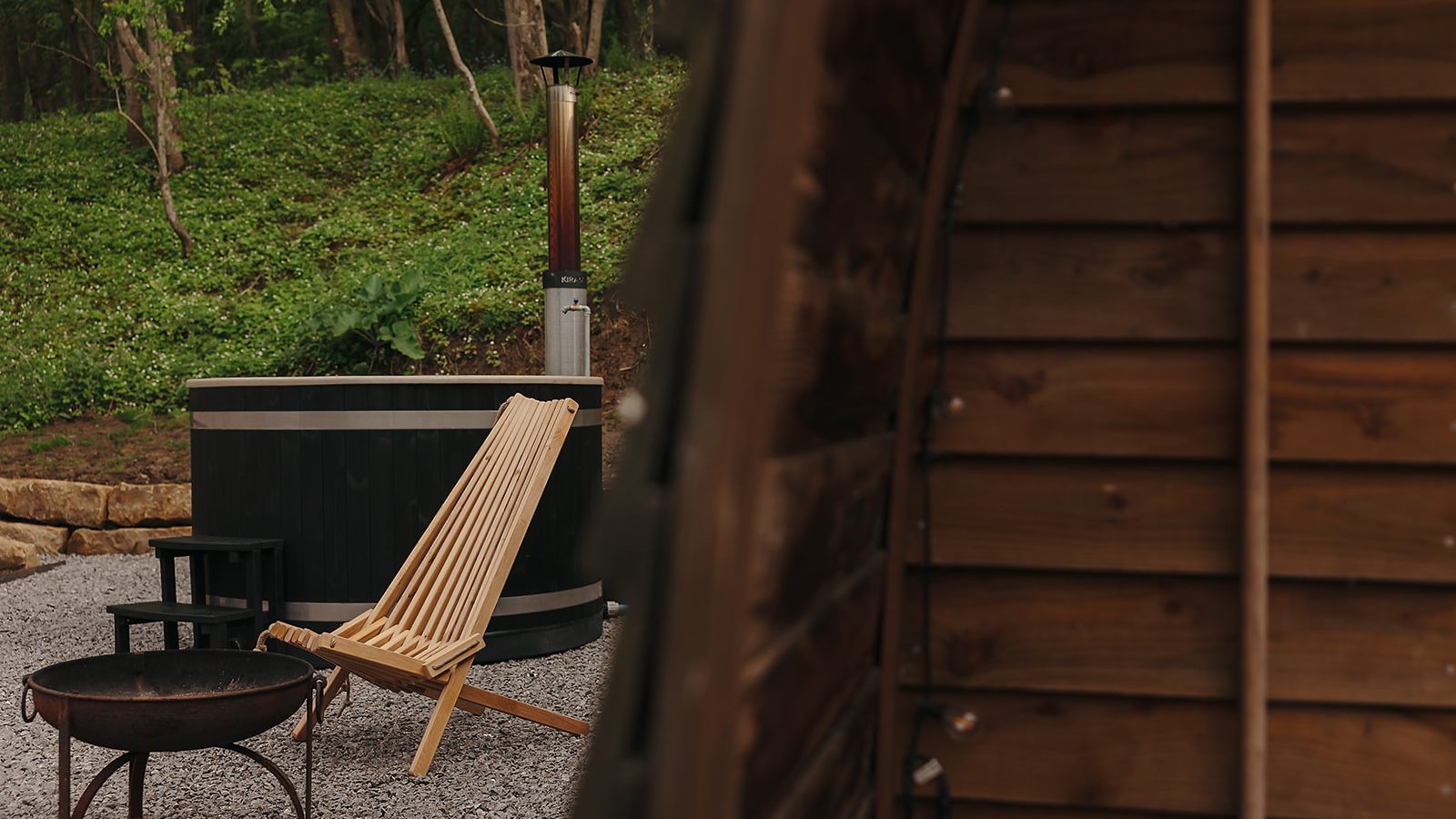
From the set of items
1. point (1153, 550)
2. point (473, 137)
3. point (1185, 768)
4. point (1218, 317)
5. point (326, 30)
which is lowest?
point (1185, 768)

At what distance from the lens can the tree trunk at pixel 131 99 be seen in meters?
12.9

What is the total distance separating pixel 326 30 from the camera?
2023 centimetres

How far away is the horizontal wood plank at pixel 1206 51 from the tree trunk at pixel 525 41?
12.9 metres

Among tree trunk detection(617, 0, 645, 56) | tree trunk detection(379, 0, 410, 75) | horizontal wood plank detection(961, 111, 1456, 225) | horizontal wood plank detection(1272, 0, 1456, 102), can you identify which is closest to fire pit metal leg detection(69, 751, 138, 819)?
horizontal wood plank detection(961, 111, 1456, 225)

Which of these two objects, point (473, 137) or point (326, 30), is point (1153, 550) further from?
point (326, 30)

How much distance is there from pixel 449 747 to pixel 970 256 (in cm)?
293

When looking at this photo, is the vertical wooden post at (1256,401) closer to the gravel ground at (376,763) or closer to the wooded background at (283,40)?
the gravel ground at (376,763)

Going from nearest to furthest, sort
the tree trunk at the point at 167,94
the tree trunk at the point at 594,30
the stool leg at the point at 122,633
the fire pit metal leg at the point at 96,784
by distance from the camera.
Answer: the fire pit metal leg at the point at 96,784, the stool leg at the point at 122,633, the tree trunk at the point at 167,94, the tree trunk at the point at 594,30

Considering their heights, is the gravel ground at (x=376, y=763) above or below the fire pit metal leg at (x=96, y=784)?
below

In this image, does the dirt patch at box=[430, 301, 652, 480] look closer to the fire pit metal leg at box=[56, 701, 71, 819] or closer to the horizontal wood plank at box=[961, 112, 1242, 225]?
the fire pit metal leg at box=[56, 701, 71, 819]

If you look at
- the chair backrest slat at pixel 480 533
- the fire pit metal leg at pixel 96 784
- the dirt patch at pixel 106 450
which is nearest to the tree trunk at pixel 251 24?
the dirt patch at pixel 106 450

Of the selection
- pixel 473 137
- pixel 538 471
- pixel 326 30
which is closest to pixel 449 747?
pixel 538 471

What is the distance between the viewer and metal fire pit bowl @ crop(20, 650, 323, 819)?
8.45 feet

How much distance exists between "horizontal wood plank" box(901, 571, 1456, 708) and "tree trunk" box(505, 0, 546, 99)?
1309 cm
